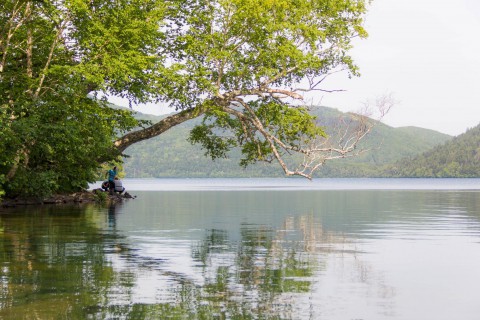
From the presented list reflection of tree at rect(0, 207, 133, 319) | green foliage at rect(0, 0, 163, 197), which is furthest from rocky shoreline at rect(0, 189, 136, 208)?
reflection of tree at rect(0, 207, 133, 319)

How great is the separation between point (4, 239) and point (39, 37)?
22933mm

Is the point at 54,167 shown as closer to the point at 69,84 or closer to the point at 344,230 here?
the point at 69,84

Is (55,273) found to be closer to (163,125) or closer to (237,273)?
(237,273)

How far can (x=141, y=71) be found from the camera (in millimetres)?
47312

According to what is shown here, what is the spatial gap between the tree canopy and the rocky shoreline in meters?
1.00

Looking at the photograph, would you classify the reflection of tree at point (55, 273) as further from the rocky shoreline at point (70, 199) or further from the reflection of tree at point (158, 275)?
the rocky shoreline at point (70, 199)

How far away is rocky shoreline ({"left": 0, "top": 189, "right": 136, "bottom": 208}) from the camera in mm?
48922

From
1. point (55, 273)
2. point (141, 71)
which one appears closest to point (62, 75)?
point (141, 71)

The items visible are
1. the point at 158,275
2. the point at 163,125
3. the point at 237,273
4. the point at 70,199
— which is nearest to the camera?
the point at 158,275

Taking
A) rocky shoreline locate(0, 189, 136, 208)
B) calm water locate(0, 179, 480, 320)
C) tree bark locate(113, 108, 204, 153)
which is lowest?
calm water locate(0, 179, 480, 320)

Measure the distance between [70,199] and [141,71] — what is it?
1358 centimetres

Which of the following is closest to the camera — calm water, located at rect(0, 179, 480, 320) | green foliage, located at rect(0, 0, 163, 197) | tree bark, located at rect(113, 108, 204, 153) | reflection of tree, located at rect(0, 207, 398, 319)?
reflection of tree, located at rect(0, 207, 398, 319)

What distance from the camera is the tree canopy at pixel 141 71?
41000 mm

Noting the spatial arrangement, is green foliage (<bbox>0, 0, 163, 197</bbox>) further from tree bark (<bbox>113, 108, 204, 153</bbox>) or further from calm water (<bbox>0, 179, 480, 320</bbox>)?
calm water (<bbox>0, 179, 480, 320</bbox>)
